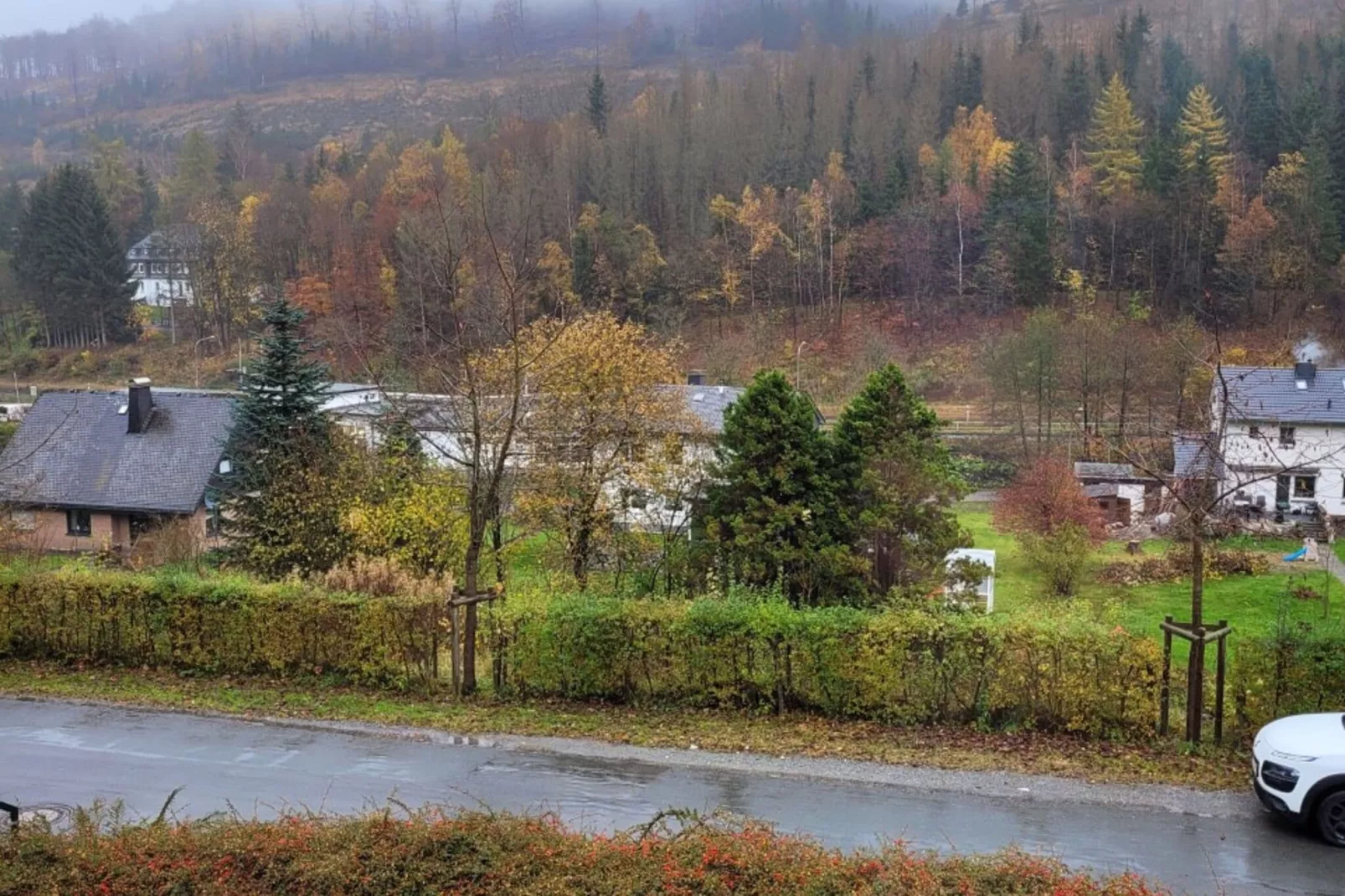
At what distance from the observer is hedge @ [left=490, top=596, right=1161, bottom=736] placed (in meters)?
11.9

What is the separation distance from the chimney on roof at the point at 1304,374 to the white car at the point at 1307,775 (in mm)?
36308

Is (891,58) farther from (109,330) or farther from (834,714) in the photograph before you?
(834,714)

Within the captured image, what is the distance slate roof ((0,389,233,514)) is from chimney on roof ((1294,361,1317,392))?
39014 millimetres

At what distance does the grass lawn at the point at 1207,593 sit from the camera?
90.8 ft

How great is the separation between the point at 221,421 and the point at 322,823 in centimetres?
3056

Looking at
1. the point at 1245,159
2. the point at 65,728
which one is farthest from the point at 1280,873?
the point at 1245,159

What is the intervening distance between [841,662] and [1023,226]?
199ft

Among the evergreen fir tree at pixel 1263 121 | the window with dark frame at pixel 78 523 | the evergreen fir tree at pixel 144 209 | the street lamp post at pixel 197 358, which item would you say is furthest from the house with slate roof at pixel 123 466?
the evergreen fir tree at pixel 144 209

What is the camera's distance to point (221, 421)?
3538 centimetres

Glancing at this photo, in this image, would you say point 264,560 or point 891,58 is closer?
point 264,560

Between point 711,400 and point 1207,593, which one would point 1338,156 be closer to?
point 1207,593

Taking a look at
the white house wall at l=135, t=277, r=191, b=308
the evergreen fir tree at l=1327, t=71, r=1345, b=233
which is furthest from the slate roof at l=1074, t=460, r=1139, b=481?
the white house wall at l=135, t=277, r=191, b=308

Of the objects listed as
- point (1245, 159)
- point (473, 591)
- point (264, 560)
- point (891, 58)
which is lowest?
point (264, 560)

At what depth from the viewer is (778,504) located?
22.6 meters
